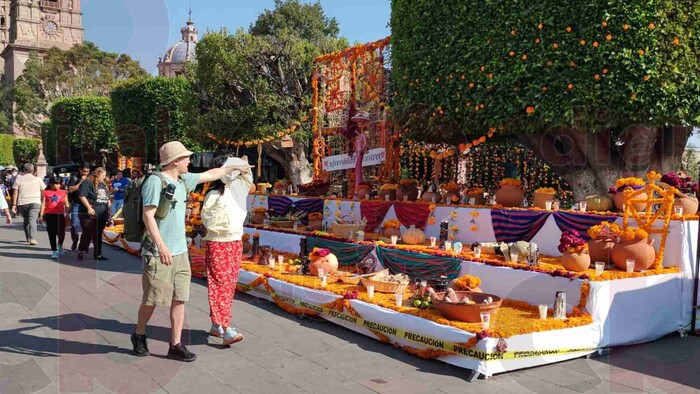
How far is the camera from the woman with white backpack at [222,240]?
19.3 ft

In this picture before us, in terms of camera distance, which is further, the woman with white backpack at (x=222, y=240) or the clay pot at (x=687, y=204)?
the clay pot at (x=687, y=204)

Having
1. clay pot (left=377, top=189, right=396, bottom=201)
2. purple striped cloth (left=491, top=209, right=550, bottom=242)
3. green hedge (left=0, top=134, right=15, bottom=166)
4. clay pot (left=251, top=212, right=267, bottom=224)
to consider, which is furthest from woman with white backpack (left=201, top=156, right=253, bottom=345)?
green hedge (left=0, top=134, right=15, bottom=166)

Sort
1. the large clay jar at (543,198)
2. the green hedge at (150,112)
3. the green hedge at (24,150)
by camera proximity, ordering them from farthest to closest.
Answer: the green hedge at (24,150)
the green hedge at (150,112)
the large clay jar at (543,198)

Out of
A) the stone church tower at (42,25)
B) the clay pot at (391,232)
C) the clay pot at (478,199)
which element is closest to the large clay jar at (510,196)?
the clay pot at (478,199)

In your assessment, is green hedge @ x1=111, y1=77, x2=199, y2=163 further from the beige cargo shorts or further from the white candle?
the white candle

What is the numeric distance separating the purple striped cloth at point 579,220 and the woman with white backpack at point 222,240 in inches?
160

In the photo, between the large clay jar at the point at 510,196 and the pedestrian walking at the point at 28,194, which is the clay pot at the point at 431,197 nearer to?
the large clay jar at the point at 510,196

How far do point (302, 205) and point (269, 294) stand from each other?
4377 mm

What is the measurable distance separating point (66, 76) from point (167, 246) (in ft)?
176

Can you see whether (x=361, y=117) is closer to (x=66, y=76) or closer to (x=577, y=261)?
(x=577, y=261)

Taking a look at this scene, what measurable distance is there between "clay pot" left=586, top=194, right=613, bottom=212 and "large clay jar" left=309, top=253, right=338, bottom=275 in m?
3.44

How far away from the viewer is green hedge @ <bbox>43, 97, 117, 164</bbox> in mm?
39469

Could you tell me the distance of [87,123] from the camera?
1551 inches

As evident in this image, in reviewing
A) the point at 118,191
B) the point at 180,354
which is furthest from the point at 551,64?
the point at 118,191
